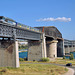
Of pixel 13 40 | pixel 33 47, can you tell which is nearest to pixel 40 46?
pixel 33 47

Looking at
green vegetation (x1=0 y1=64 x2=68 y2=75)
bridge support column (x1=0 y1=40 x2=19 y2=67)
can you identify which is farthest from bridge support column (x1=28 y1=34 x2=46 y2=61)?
green vegetation (x1=0 y1=64 x2=68 y2=75)

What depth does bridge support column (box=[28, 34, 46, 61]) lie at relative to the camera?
7200 cm

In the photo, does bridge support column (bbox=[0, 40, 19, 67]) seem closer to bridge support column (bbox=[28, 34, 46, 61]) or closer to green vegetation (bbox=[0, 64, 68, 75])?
green vegetation (bbox=[0, 64, 68, 75])

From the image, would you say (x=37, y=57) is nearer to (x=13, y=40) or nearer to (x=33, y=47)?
(x=33, y=47)

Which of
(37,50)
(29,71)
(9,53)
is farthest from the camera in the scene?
(37,50)

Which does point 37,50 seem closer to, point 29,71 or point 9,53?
point 9,53

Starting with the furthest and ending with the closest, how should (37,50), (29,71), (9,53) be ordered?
(37,50) → (9,53) → (29,71)

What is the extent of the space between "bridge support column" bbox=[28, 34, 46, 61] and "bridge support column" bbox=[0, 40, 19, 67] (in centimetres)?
3143

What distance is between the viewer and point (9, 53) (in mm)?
41281

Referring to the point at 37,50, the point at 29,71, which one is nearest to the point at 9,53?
the point at 29,71

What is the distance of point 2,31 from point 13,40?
5184 millimetres

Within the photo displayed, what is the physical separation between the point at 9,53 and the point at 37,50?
3285 cm

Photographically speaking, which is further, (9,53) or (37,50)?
(37,50)

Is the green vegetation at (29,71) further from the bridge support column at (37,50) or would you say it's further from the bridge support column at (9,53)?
the bridge support column at (37,50)
